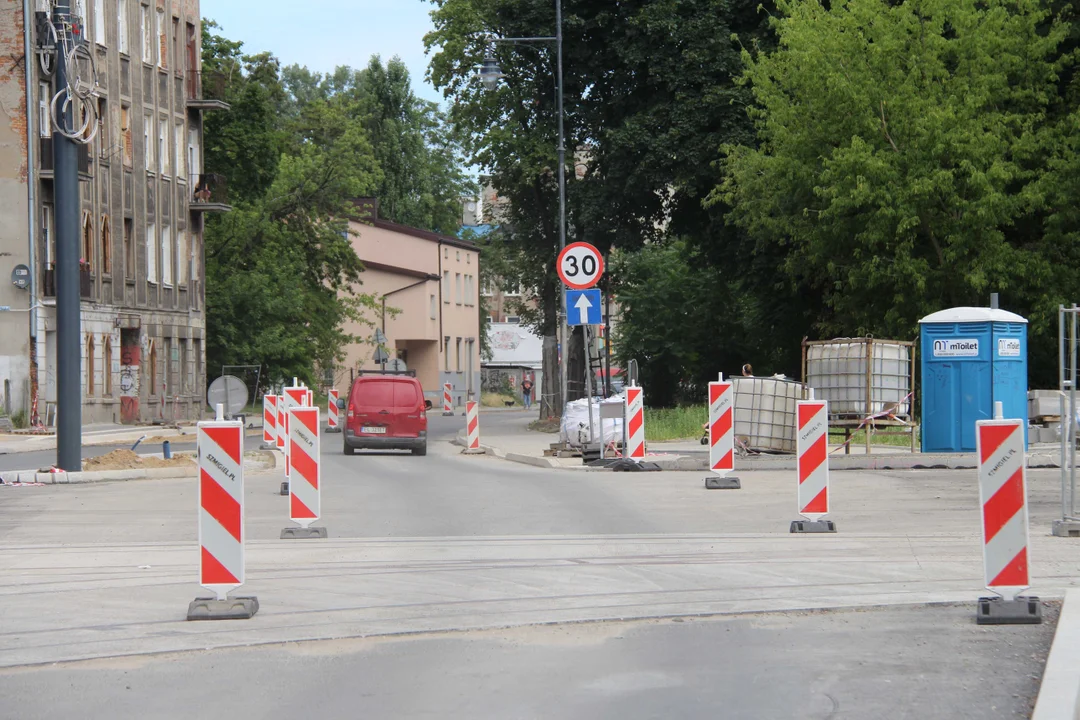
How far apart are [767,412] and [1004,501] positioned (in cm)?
1679

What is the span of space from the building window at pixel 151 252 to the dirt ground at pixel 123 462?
27.6 m

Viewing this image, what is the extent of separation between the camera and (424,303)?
3533 inches

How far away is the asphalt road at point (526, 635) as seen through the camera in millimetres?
7043

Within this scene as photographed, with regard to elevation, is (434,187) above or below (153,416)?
above

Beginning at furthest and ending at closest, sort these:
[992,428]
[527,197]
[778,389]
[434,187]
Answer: [434,187] → [527,197] → [778,389] → [992,428]

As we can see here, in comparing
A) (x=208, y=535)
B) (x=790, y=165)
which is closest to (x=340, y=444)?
(x=790, y=165)

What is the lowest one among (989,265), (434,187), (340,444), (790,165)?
(340,444)

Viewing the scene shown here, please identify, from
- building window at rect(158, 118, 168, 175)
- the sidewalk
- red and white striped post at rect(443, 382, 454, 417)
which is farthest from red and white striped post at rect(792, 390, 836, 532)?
red and white striped post at rect(443, 382, 454, 417)

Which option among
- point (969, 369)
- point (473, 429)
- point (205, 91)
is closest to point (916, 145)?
point (969, 369)

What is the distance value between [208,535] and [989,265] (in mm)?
26855

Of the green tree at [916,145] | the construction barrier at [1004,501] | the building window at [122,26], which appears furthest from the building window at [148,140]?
the construction barrier at [1004,501]

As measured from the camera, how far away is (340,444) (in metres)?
37.5

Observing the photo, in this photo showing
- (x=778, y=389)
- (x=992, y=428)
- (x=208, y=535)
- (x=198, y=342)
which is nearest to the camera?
(x=992, y=428)

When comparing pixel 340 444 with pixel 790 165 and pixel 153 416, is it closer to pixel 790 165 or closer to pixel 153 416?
pixel 790 165
